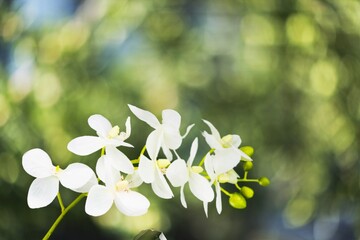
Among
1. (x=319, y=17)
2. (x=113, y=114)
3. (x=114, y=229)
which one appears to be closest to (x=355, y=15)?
(x=319, y=17)

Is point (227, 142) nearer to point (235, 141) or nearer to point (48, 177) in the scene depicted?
point (235, 141)

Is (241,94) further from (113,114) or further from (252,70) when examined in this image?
(113,114)

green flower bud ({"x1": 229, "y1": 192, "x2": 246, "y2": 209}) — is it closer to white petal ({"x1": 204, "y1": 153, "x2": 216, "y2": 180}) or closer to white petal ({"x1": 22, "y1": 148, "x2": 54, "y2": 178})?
white petal ({"x1": 204, "y1": 153, "x2": 216, "y2": 180})

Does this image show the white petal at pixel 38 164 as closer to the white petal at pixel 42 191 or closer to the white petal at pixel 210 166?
the white petal at pixel 42 191

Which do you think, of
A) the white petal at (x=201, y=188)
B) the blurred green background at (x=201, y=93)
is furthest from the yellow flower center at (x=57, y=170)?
the blurred green background at (x=201, y=93)

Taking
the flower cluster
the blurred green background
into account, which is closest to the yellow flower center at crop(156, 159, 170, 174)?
the flower cluster

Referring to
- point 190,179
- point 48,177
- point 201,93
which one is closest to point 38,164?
point 48,177
